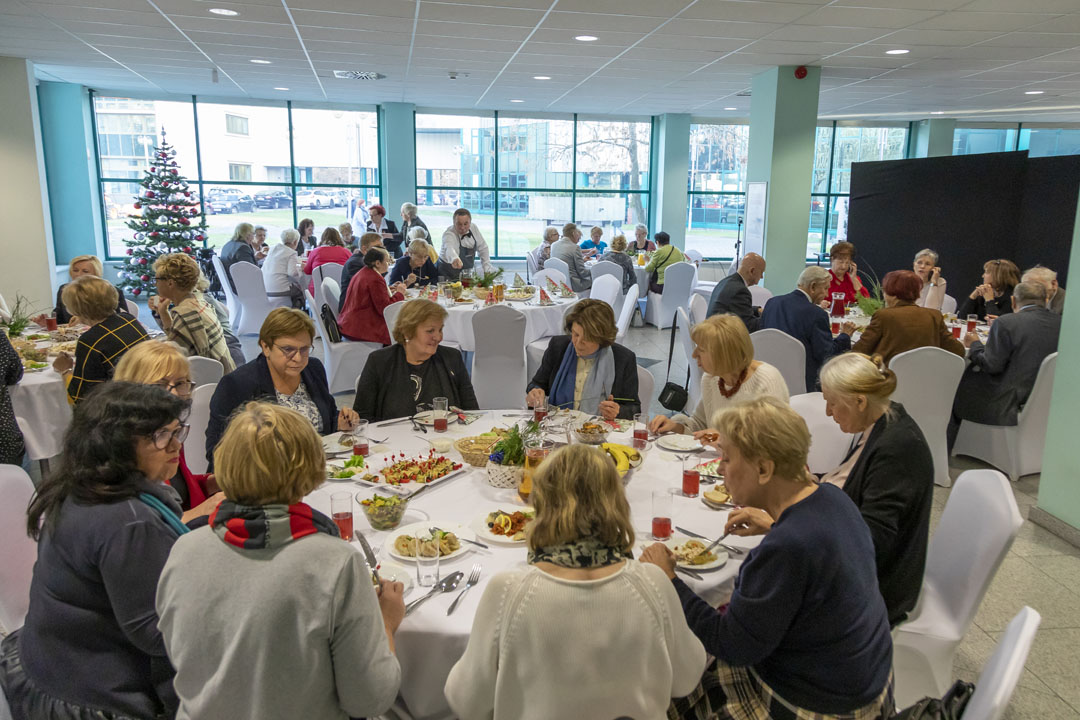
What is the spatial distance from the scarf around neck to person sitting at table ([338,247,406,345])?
16.3 feet

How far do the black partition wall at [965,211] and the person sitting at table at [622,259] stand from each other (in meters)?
4.18

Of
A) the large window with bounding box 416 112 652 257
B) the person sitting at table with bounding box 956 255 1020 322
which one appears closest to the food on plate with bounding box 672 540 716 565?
the person sitting at table with bounding box 956 255 1020 322

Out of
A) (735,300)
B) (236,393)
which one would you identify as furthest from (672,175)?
(236,393)

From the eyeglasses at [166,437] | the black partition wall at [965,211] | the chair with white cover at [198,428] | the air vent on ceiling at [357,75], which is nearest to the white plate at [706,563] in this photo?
the eyeglasses at [166,437]

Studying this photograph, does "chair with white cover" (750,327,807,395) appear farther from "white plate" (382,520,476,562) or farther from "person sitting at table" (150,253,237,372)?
"person sitting at table" (150,253,237,372)

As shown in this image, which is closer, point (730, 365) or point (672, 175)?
point (730, 365)

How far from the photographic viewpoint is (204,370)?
3.96 meters

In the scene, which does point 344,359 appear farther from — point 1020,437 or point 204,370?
point 1020,437

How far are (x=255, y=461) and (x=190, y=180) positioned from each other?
1265 cm

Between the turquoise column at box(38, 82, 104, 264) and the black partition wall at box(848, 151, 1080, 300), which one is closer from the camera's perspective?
the black partition wall at box(848, 151, 1080, 300)

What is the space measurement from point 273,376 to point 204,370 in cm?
106

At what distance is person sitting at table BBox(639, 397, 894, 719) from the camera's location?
1656mm

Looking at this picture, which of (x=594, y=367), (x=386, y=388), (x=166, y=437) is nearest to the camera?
(x=166, y=437)

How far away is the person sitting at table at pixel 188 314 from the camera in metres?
4.33
